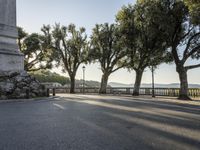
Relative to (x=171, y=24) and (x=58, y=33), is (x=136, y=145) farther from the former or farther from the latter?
(x=58, y=33)

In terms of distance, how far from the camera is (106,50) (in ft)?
119

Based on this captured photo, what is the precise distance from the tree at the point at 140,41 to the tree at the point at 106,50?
15.9 ft

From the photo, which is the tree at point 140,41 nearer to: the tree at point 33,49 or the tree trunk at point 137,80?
the tree trunk at point 137,80

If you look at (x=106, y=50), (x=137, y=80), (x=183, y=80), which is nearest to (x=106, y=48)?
(x=106, y=50)

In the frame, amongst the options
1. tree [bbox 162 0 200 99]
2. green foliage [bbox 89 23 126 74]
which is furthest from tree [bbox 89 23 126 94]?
tree [bbox 162 0 200 99]

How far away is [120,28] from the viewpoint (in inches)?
1144

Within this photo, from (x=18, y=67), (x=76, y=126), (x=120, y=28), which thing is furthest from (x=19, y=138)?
(x=120, y=28)

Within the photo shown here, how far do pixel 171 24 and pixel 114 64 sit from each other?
15.4m

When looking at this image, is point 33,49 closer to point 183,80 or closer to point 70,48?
point 70,48

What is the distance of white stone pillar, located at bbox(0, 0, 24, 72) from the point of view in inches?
771

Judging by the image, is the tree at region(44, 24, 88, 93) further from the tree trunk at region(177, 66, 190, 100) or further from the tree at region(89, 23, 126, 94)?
the tree trunk at region(177, 66, 190, 100)

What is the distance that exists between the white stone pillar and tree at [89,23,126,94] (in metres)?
16.6

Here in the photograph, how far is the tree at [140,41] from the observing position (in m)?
26.5

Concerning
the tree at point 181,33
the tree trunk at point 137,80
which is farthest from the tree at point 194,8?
the tree trunk at point 137,80
